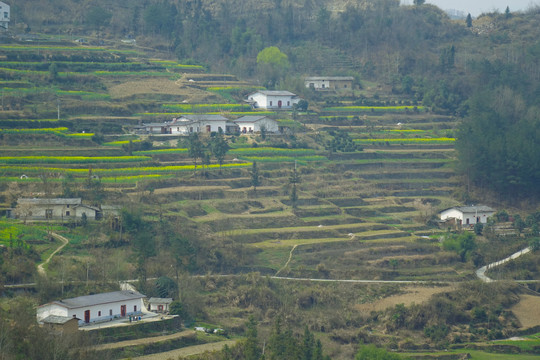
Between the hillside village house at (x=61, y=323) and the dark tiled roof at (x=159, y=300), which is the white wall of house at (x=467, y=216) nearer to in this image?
the dark tiled roof at (x=159, y=300)

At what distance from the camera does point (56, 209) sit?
1928 inches

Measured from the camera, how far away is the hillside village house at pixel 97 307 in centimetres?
3744

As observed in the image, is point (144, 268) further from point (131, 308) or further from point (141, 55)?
point (141, 55)

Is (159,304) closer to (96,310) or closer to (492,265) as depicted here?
(96,310)

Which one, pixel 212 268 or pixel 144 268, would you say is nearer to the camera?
pixel 144 268

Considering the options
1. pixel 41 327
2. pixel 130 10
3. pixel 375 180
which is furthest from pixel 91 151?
pixel 130 10

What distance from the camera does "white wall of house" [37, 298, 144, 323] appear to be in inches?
1473

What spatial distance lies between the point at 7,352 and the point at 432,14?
7258 cm

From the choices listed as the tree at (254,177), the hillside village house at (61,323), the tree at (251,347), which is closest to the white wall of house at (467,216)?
the tree at (254,177)

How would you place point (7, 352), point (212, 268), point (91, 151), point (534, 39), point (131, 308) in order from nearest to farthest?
point (7, 352)
point (131, 308)
point (212, 268)
point (91, 151)
point (534, 39)

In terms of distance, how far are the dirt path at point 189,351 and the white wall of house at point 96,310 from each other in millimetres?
3211

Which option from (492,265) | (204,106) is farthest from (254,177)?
(492,265)

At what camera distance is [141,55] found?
79.0 metres

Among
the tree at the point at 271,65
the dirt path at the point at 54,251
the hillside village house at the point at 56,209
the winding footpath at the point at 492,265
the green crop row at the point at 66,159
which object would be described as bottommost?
the winding footpath at the point at 492,265
